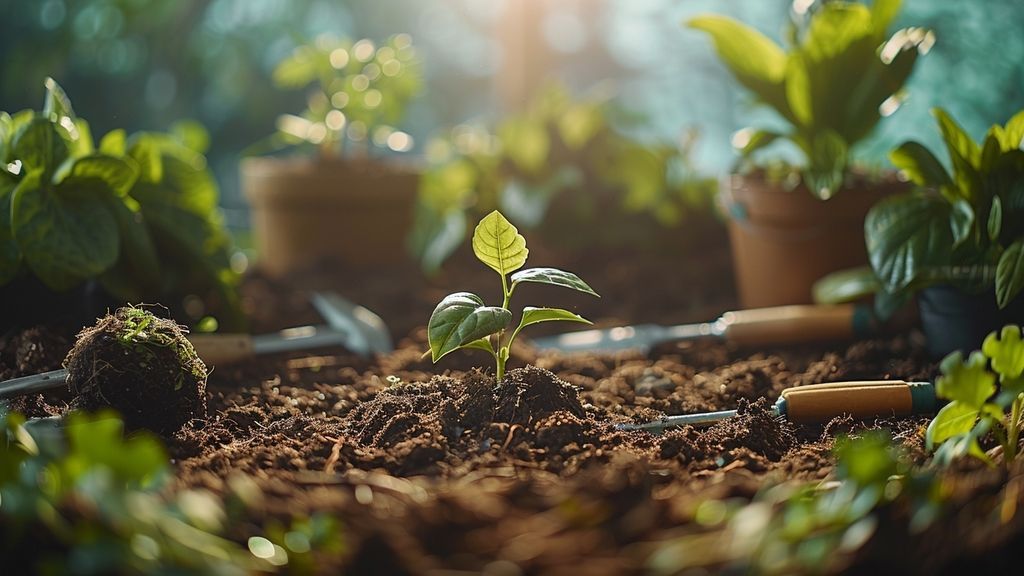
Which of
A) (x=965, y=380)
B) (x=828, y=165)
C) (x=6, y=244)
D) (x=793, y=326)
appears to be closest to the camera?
(x=965, y=380)

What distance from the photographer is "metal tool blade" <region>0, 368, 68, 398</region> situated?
100cm

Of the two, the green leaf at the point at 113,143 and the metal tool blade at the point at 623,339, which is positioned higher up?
the green leaf at the point at 113,143

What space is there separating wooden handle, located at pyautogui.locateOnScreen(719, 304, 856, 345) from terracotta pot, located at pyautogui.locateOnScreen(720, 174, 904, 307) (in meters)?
0.16

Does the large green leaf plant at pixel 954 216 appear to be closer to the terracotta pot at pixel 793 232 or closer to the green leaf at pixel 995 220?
the green leaf at pixel 995 220

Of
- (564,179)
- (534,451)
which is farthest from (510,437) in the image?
(564,179)

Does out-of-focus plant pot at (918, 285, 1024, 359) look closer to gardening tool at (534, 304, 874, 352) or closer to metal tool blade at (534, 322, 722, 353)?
gardening tool at (534, 304, 874, 352)

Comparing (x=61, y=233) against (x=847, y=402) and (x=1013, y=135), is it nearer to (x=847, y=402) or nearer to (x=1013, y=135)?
(x=847, y=402)

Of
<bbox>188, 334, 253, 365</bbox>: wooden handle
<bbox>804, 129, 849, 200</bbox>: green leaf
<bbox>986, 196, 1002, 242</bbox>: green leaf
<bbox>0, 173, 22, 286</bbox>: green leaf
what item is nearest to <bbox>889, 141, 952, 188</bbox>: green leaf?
<bbox>986, 196, 1002, 242</bbox>: green leaf

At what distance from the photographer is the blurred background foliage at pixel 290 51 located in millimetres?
2801

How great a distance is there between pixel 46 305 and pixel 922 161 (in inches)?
49.1

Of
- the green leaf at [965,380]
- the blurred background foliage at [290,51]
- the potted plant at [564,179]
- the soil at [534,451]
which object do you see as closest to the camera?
the soil at [534,451]

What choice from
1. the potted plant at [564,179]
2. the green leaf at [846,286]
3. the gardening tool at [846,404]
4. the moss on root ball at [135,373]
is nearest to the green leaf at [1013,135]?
the green leaf at [846,286]

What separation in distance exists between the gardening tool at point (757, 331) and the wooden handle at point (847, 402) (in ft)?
1.20

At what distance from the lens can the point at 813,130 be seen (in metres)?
1.57
